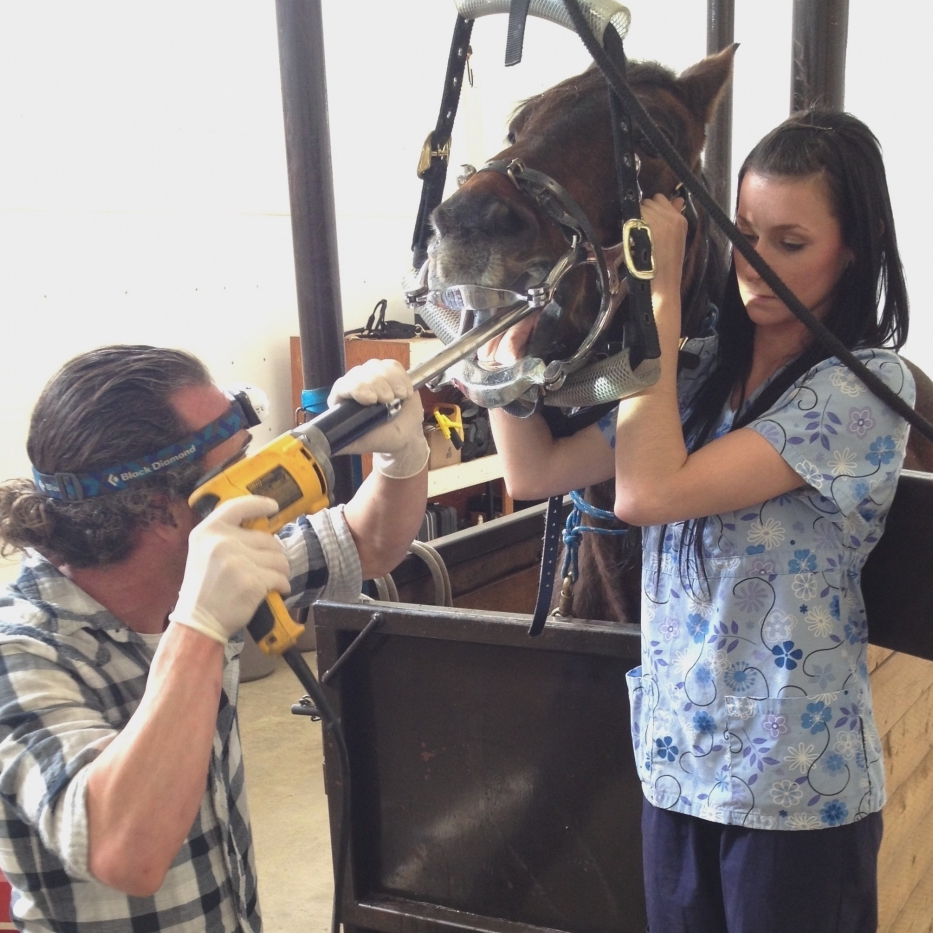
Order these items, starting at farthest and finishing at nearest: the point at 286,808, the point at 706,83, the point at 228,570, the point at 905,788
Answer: the point at 286,808, the point at 905,788, the point at 706,83, the point at 228,570

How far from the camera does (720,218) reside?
80 centimetres

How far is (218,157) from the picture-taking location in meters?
3.08

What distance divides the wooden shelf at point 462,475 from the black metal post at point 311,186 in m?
1.58

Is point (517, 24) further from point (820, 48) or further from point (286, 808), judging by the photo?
point (286, 808)

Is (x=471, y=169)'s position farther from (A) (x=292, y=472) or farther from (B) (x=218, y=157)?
(B) (x=218, y=157)

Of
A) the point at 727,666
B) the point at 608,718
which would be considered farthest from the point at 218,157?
the point at 727,666

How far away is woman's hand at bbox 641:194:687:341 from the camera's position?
900 mm

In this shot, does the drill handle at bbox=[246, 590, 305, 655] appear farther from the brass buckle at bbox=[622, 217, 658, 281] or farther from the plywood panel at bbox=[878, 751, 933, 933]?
the plywood panel at bbox=[878, 751, 933, 933]

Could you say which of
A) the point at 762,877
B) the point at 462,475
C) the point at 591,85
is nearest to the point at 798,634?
the point at 762,877

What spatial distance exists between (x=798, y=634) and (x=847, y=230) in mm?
387

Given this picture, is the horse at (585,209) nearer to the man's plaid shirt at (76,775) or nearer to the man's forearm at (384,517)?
the man's forearm at (384,517)

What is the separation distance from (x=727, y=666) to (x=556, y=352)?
36 cm

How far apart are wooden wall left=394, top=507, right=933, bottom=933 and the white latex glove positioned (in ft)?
3.25

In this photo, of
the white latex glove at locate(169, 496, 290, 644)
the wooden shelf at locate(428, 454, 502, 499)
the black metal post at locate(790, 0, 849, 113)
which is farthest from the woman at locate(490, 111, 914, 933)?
the wooden shelf at locate(428, 454, 502, 499)
